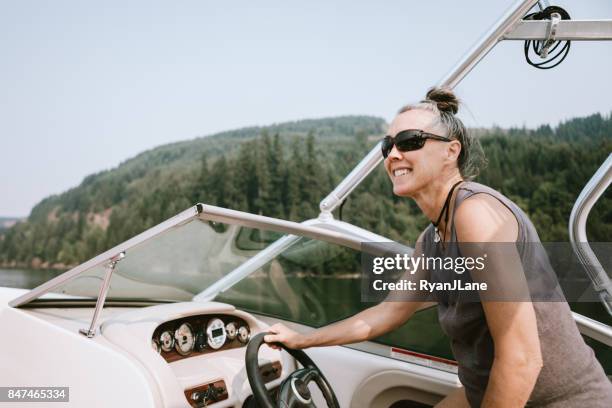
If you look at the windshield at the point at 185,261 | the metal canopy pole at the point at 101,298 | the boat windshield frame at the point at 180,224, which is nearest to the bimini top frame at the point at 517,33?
the boat windshield frame at the point at 180,224

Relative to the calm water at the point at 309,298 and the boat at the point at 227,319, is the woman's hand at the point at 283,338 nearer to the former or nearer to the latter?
the boat at the point at 227,319

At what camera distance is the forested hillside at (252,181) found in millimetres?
13224

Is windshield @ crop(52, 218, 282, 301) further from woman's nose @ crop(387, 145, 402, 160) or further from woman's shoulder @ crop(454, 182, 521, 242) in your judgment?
woman's shoulder @ crop(454, 182, 521, 242)

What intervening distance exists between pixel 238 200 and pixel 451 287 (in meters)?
33.8

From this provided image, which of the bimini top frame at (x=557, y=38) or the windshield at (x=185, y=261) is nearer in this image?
the bimini top frame at (x=557, y=38)

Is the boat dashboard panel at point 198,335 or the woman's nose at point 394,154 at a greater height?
the woman's nose at point 394,154

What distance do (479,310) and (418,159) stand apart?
462 mm

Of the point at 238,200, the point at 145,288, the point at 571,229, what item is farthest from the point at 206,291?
the point at 238,200

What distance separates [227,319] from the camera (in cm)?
216

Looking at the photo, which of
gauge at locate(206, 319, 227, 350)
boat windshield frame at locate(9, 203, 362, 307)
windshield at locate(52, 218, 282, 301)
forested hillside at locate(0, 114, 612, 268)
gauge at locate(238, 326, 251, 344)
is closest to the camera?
boat windshield frame at locate(9, 203, 362, 307)

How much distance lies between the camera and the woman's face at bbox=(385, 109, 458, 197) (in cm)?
136

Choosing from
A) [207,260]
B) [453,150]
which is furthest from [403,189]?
[207,260]

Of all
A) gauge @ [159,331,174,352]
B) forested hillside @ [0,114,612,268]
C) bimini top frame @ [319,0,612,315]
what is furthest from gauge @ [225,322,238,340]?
forested hillside @ [0,114,612,268]

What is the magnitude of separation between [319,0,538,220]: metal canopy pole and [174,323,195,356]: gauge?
36.6 inches
